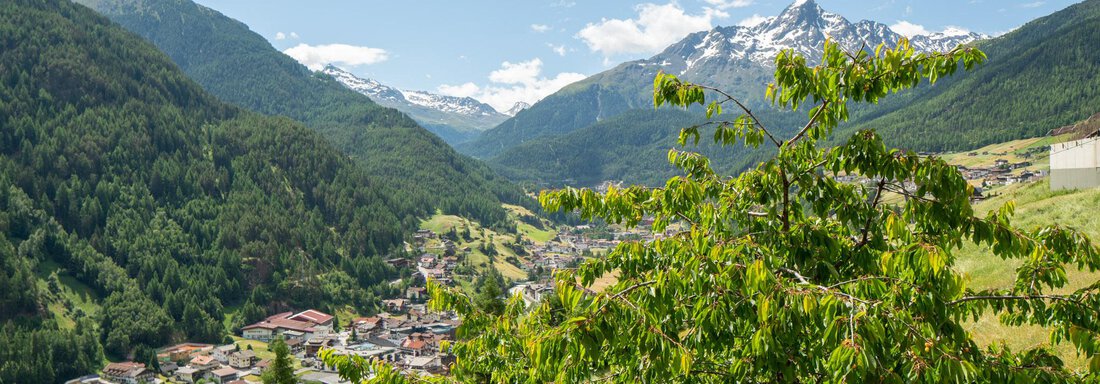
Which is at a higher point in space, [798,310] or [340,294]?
[798,310]

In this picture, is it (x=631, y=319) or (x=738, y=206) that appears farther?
(x=738, y=206)

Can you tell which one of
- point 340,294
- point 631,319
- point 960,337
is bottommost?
point 340,294

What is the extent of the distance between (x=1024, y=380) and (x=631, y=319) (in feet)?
10.4

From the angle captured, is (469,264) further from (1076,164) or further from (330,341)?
(1076,164)

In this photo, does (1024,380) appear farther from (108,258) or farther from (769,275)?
(108,258)

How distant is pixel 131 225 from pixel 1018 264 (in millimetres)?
163574

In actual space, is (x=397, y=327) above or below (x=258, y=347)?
below

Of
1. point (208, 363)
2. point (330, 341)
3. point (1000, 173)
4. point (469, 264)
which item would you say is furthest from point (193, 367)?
point (1000, 173)

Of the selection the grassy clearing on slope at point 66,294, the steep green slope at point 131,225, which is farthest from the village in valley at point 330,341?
the grassy clearing on slope at point 66,294

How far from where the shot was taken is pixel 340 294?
14675 centimetres

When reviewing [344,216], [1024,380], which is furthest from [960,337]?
[344,216]

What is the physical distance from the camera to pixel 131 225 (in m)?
142

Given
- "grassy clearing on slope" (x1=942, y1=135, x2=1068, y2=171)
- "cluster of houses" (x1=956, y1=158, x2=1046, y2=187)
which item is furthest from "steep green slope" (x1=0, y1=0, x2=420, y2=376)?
"grassy clearing on slope" (x1=942, y1=135, x2=1068, y2=171)

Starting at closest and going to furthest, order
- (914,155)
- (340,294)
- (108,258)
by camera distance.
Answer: (914,155), (108,258), (340,294)
